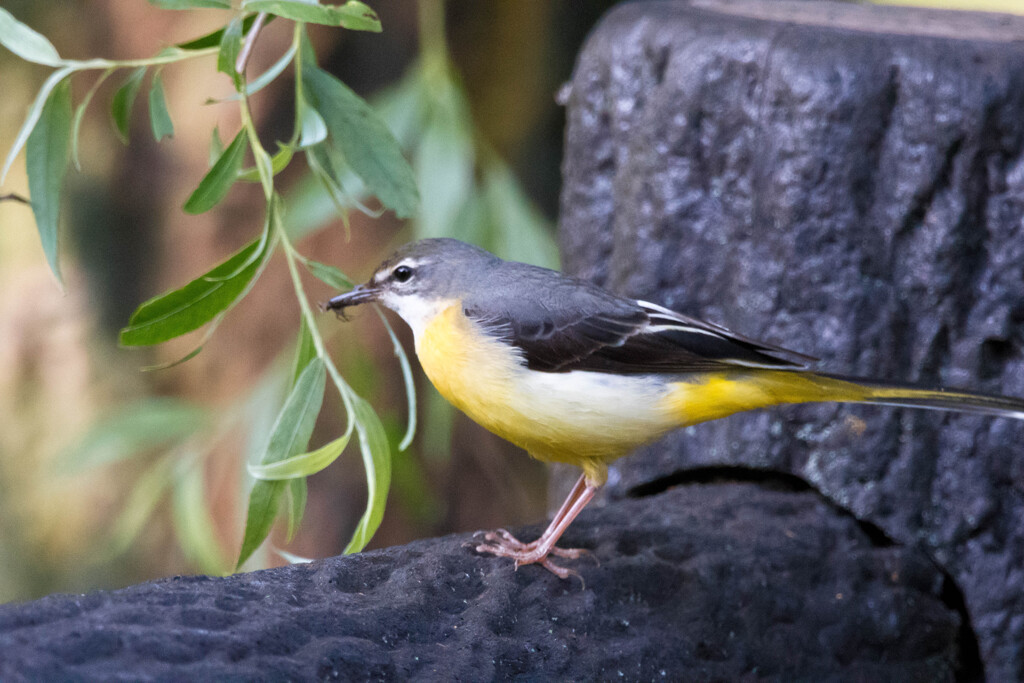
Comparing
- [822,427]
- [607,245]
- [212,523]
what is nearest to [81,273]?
[212,523]

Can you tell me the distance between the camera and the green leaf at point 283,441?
6.15 feet

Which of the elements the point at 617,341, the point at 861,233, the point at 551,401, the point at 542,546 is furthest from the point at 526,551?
the point at 861,233

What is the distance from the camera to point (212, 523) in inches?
151

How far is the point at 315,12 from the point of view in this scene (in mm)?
1624

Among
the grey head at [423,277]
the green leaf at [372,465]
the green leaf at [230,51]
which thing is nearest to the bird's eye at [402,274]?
the grey head at [423,277]

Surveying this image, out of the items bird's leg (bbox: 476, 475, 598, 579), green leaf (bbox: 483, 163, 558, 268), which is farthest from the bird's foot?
green leaf (bbox: 483, 163, 558, 268)

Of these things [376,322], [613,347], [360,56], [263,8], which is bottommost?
[376,322]

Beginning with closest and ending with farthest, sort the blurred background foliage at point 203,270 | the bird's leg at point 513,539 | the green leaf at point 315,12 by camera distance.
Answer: the green leaf at point 315,12, the bird's leg at point 513,539, the blurred background foliage at point 203,270

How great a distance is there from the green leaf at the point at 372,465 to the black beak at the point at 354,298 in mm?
378

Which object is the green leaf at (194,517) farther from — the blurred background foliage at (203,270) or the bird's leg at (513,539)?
the bird's leg at (513,539)

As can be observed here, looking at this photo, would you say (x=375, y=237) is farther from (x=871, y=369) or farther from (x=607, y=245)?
(x=871, y=369)

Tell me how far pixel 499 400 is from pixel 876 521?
1.14 m

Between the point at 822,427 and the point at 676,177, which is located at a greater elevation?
the point at 676,177

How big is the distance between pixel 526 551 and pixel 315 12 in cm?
120
